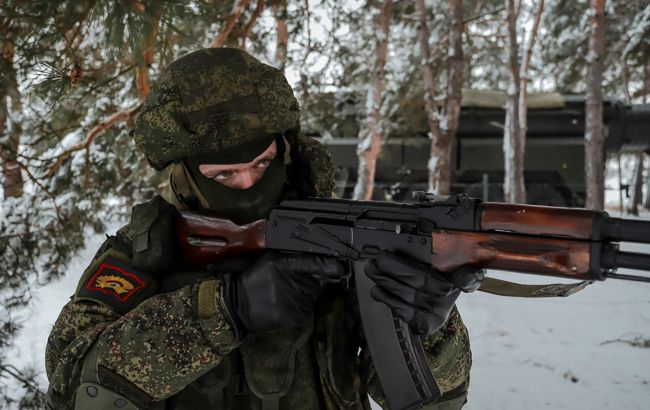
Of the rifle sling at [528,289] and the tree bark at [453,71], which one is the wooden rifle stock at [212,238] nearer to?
the rifle sling at [528,289]

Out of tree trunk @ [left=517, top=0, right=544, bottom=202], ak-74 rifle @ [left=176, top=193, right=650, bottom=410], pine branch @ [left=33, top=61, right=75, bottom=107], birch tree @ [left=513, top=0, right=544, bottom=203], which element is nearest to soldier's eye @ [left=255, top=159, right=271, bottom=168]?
ak-74 rifle @ [left=176, top=193, right=650, bottom=410]

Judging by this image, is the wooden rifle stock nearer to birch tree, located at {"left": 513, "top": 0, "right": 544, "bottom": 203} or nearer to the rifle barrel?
the rifle barrel

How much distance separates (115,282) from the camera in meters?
1.96

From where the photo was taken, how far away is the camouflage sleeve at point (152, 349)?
1777 millimetres

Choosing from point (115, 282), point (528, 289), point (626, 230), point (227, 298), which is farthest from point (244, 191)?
point (626, 230)

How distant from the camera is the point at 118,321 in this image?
1.84 m

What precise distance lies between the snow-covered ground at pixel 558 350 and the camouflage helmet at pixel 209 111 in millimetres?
2751

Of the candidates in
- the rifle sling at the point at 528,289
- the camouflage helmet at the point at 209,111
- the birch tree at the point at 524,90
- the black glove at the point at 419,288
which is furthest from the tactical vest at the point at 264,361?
the birch tree at the point at 524,90

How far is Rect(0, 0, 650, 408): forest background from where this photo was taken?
1941 mm

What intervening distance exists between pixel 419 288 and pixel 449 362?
1.51 ft

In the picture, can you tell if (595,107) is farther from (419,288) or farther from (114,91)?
(419,288)

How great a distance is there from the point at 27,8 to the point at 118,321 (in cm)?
112

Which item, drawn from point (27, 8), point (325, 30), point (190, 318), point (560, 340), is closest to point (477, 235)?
point (190, 318)

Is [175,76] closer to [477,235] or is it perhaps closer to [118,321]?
[118,321]
